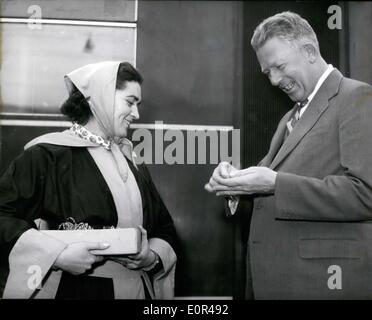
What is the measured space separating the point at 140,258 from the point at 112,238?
13cm

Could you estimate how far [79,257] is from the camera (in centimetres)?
141

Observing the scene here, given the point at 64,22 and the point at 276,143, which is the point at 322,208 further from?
the point at 64,22

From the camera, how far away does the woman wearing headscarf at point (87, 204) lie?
1.42 meters

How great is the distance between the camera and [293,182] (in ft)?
4.40

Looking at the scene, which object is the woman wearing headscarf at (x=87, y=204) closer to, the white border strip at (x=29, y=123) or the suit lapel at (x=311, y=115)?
the white border strip at (x=29, y=123)

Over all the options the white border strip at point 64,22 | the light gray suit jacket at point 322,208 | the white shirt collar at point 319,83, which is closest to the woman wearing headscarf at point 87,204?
the white border strip at point 64,22

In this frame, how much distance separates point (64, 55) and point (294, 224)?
1019 millimetres

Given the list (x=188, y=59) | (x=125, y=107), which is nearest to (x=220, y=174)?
(x=125, y=107)

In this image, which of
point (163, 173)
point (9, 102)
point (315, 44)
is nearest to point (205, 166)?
point (163, 173)

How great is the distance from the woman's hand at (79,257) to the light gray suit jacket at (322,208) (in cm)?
48

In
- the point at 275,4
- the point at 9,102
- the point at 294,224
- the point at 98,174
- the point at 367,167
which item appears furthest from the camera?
the point at 275,4

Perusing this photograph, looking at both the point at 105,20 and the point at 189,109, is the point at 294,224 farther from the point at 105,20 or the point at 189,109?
the point at 105,20

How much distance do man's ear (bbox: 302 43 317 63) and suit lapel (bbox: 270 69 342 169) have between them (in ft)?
0.29

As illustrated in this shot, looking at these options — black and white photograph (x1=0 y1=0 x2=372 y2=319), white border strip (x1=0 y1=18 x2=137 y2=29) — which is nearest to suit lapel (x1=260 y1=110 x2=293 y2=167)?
black and white photograph (x1=0 y1=0 x2=372 y2=319)
